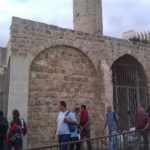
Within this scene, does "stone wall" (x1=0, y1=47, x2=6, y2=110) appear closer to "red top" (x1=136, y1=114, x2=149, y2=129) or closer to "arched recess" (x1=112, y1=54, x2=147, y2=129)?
"arched recess" (x1=112, y1=54, x2=147, y2=129)

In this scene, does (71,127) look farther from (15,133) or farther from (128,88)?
(128,88)

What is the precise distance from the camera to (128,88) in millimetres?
12469

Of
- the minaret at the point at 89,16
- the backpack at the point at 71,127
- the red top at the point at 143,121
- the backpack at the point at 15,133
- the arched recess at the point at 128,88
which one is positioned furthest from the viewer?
the minaret at the point at 89,16

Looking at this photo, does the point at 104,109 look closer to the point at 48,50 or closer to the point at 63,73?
the point at 63,73

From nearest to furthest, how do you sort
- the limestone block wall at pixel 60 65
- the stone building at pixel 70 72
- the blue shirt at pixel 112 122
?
the blue shirt at pixel 112 122 → the stone building at pixel 70 72 → the limestone block wall at pixel 60 65

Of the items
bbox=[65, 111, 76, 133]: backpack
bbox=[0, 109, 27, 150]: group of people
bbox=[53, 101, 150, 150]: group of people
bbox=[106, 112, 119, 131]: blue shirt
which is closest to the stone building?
bbox=[53, 101, 150, 150]: group of people

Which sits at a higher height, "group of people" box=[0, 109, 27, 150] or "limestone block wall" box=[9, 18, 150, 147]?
"limestone block wall" box=[9, 18, 150, 147]

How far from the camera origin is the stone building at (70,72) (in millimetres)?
9516

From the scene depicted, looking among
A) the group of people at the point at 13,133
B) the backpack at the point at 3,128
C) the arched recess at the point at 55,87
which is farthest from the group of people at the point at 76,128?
the arched recess at the point at 55,87

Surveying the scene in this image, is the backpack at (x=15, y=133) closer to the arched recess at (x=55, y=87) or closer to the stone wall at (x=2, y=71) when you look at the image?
the arched recess at (x=55, y=87)

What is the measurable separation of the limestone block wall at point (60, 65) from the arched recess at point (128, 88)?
2.56ft

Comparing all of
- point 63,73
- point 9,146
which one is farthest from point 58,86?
point 9,146

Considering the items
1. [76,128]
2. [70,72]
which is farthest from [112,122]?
[70,72]

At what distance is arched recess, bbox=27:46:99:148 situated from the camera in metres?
9.61
